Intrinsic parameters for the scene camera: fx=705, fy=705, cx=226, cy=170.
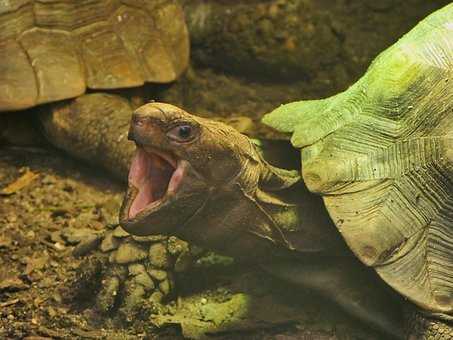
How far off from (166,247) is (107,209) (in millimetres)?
691

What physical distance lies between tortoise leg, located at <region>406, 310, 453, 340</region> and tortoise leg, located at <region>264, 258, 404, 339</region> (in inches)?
3.9

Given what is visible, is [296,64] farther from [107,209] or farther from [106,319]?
[106,319]

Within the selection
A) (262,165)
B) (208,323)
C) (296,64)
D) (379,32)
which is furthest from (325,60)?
(208,323)

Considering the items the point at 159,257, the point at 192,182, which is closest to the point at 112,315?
the point at 159,257

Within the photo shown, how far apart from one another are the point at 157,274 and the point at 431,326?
1.15 metres

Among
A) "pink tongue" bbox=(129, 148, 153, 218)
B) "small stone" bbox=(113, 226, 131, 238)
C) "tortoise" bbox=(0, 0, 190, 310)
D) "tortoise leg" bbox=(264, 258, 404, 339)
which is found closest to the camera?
"pink tongue" bbox=(129, 148, 153, 218)

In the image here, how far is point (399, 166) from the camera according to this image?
2.67m

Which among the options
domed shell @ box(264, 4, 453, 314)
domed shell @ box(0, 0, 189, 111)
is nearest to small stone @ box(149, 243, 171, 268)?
domed shell @ box(264, 4, 453, 314)

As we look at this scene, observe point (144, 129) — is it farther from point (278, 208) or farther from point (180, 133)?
point (278, 208)

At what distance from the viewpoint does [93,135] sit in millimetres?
3986

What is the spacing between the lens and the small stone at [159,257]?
307cm

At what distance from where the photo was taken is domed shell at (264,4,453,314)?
2.58 m

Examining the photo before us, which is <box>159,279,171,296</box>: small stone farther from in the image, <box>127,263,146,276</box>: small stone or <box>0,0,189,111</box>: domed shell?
<box>0,0,189,111</box>: domed shell

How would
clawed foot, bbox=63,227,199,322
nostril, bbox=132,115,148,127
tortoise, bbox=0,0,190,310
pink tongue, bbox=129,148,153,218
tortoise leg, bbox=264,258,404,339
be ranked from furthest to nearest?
tortoise, bbox=0,0,190,310 → clawed foot, bbox=63,227,199,322 → tortoise leg, bbox=264,258,404,339 → pink tongue, bbox=129,148,153,218 → nostril, bbox=132,115,148,127
